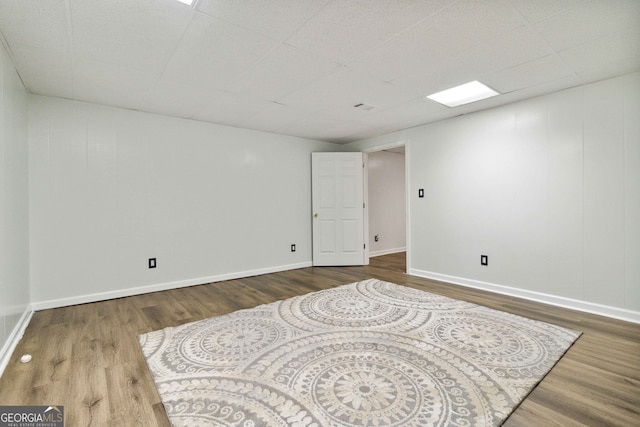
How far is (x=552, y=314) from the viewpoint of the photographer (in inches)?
111

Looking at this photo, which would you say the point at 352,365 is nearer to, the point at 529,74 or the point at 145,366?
the point at 145,366

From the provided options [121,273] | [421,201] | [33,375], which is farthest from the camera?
[421,201]

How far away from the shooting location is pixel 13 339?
2232 millimetres

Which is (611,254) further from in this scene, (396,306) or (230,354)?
(230,354)

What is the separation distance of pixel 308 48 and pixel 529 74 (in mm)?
2066

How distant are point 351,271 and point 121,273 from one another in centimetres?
321

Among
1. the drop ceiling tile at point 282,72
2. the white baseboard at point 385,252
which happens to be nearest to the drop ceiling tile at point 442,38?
the drop ceiling tile at point 282,72

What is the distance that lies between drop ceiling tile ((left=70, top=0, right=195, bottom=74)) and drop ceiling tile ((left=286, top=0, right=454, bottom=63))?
0.79 meters

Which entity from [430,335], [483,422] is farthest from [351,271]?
[483,422]

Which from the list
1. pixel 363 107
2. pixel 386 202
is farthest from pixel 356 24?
pixel 386 202

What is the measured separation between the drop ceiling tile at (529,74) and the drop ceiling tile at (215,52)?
2097 mm

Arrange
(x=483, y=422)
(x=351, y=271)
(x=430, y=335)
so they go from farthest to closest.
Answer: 1. (x=351, y=271)
2. (x=430, y=335)
3. (x=483, y=422)

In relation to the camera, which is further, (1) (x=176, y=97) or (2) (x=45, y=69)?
(1) (x=176, y=97)

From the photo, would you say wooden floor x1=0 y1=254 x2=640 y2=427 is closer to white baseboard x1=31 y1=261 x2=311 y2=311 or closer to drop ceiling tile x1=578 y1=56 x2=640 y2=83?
white baseboard x1=31 y1=261 x2=311 y2=311
